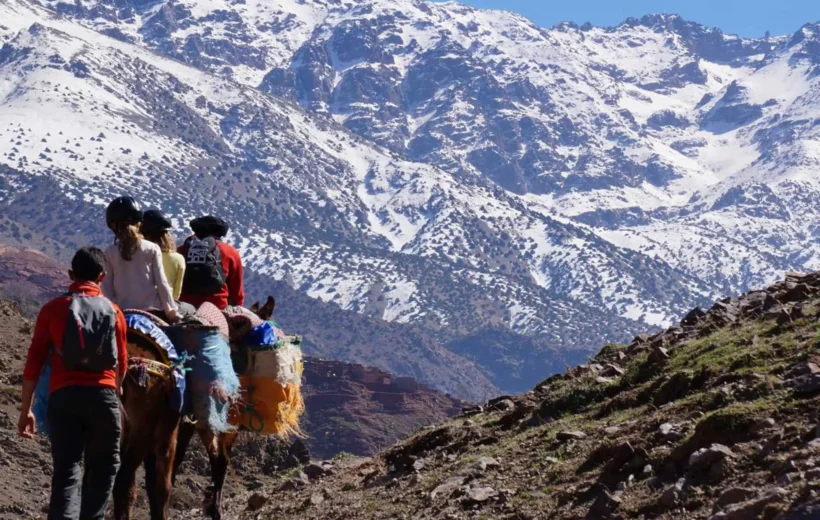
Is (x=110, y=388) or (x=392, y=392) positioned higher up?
(x=392, y=392)

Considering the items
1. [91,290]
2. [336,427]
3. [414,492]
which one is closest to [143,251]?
[91,290]

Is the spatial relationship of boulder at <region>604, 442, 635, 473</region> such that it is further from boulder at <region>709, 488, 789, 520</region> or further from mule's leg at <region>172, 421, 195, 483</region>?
mule's leg at <region>172, 421, 195, 483</region>

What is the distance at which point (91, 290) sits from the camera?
1055 centimetres

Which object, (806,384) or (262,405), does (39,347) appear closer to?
(262,405)

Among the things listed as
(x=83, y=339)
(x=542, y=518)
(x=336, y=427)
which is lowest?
(x=542, y=518)

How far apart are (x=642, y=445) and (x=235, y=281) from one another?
15.2 ft

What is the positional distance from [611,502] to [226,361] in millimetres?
3899

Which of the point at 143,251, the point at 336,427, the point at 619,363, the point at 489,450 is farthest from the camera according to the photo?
the point at 336,427

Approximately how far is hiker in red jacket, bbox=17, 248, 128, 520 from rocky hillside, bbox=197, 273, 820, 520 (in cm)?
289

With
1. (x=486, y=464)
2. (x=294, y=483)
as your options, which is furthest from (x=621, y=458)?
(x=294, y=483)

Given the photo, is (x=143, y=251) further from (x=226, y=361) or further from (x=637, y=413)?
(x=637, y=413)

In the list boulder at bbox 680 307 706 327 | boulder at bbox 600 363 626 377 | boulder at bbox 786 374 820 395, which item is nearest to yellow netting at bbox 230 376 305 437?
boulder at bbox 600 363 626 377

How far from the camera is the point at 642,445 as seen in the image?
11812 mm

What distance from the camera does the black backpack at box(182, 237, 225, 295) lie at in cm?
Result: 1395
